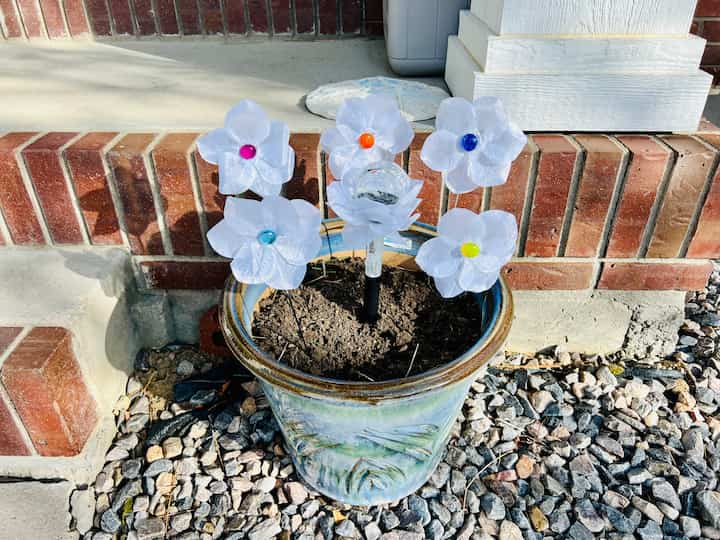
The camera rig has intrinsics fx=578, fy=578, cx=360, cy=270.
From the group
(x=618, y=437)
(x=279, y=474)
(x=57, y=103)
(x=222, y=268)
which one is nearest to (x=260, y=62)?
(x=57, y=103)

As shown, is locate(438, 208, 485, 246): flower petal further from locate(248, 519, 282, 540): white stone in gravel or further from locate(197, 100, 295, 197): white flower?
locate(248, 519, 282, 540): white stone in gravel

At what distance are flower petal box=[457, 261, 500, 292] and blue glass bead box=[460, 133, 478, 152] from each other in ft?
0.62

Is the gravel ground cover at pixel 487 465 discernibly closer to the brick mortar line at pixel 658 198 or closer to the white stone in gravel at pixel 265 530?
the white stone in gravel at pixel 265 530

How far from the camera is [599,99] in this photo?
1366 mm

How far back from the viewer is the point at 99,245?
150 centimetres

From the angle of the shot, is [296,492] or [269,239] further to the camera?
[296,492]

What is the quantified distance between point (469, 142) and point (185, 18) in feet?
5.84

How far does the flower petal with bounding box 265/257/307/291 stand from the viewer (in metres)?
0.97

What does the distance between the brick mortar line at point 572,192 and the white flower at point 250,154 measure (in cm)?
73

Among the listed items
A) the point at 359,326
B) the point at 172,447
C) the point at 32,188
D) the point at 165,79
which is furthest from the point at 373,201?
the point at 165,79

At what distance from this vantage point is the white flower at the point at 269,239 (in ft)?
3.10

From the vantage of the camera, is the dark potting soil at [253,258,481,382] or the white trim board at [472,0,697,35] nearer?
the dark potting soil at [253,258,481,382]

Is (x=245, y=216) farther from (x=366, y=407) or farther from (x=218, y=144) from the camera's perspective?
(x=366, y=407)

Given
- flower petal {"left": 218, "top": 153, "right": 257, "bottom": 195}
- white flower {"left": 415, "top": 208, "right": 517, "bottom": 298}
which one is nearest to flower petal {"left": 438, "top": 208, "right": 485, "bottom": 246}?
white flower {"left": 415, "top": 208, "right": 517, "bottom": 298}
